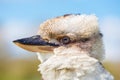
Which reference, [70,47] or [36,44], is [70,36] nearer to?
[70,47]

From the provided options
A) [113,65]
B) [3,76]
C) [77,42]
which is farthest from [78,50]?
[3,76]

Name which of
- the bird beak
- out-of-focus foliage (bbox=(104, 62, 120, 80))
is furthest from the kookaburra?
out-of-focus foliage (bbox=(104, 62, 120, 80))

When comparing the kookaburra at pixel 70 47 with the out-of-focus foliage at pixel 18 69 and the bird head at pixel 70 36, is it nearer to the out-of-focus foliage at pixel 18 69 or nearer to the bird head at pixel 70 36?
the bird head at pixel 70 36

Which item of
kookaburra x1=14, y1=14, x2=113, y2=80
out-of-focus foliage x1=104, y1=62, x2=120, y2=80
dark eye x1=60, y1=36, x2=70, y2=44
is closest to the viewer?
kookaburra x1=14, y1=14, x2=113, y2=80

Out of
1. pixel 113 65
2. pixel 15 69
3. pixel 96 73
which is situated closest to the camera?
pixel 96 73

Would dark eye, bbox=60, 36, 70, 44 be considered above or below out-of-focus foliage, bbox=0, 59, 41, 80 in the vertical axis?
above

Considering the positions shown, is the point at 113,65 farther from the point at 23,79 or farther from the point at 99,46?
the point at 99,46

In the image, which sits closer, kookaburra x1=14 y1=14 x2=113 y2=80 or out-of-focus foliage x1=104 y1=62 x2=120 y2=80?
kookaburra x1=14 y1=14 x2=113 y2=80

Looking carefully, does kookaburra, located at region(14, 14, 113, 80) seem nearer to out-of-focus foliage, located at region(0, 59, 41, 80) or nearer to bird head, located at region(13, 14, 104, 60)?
bird head, located at region(13, 14, 104, 60)
